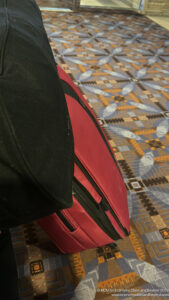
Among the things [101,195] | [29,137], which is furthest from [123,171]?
[29,137]

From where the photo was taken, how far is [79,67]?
192 cm

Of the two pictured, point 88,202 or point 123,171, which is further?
point 123,171

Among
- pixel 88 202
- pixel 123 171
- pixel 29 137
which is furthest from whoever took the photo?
pixel 123 171

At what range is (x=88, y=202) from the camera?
0.59m

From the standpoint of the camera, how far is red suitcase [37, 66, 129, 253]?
0.58m

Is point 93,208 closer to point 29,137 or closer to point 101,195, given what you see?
point 101,195

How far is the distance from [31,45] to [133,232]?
741mm

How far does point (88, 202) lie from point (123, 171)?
0.55 m

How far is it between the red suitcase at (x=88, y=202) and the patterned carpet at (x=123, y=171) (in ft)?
0.37

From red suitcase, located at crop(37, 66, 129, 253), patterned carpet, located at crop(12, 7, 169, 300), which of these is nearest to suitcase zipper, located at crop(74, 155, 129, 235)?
red suitcase, located at crop(37, 66, 129, 253)

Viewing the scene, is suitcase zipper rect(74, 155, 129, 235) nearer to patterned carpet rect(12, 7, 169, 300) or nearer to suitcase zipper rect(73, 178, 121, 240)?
suitcase zipper rect(73, 178, 121, 240)

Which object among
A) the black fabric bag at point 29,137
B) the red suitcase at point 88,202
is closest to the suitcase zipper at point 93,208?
the red suitcase at point 88,202

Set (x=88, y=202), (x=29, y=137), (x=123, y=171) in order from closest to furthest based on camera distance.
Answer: (x=29, y=137), (x=88, y=202), (x=123, y=171)

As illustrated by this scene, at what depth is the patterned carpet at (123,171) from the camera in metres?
0.73
